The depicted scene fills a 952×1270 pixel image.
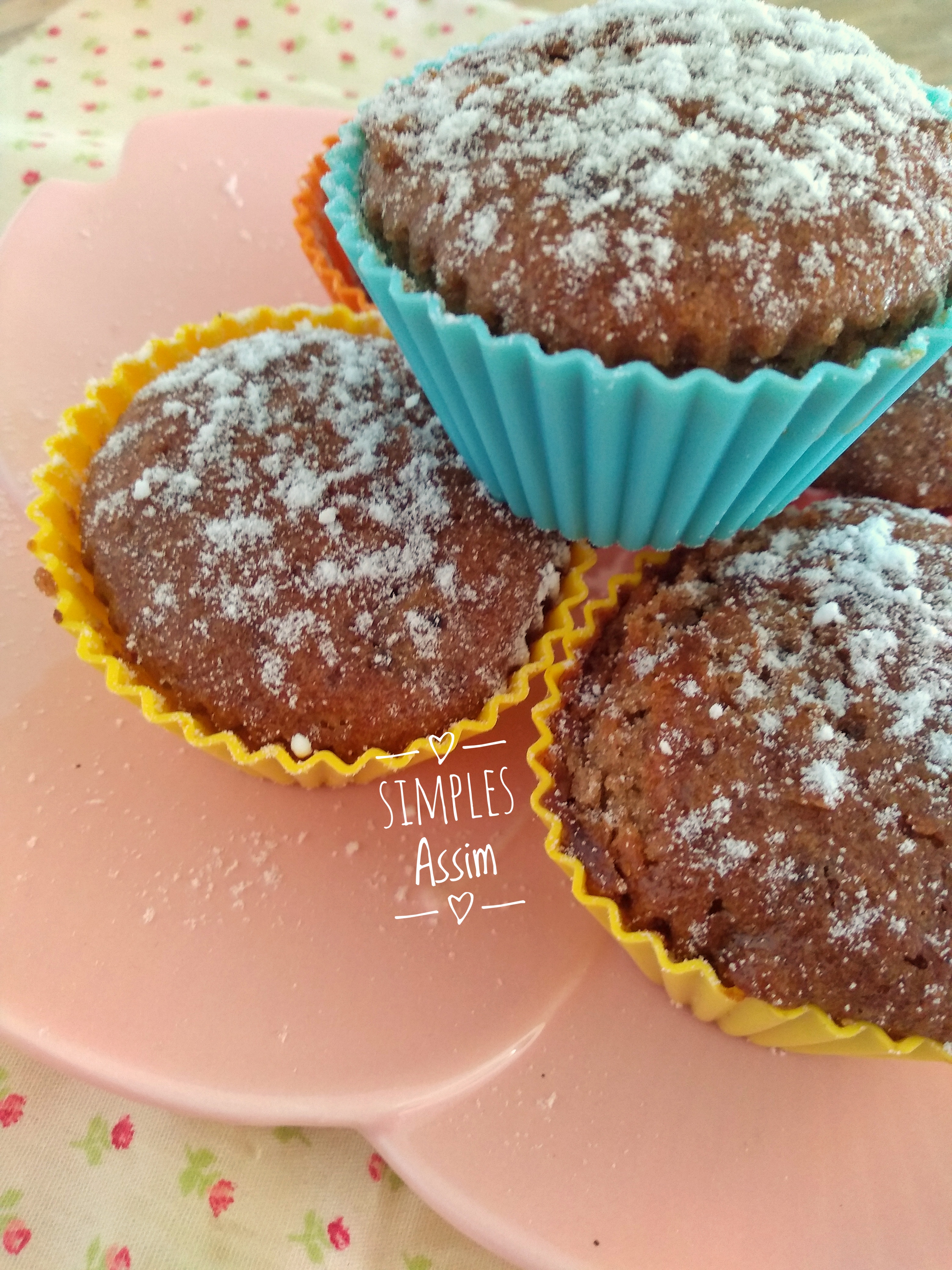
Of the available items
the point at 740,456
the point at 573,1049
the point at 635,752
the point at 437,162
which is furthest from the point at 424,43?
the point at 573,1049

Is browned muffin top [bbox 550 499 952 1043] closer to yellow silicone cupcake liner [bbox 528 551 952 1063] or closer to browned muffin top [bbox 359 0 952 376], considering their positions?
yellow silicone cupcake liner [bbox 528 551 952 1063]

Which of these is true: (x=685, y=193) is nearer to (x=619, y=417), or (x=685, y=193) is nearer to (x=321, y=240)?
(x=619, y=417)

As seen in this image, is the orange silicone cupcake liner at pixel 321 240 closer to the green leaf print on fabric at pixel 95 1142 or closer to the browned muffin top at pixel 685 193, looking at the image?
the browned muffin top at pixel 685 193

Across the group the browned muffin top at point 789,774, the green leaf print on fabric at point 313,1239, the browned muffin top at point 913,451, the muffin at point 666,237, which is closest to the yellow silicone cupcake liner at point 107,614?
the browned muffin top at point 789,774

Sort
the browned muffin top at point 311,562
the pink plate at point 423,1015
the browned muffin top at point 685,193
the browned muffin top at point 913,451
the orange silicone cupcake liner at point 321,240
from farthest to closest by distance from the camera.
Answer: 1. the orange silicone cupcake liner at point 321,240
2. the browned muffin top at point 913,451
3. the browned muffin top at point 311,562
4. the pink plate at point 423,1015
5. the browned muffin top at point 685,193

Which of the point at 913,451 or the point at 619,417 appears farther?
the point at 913,451

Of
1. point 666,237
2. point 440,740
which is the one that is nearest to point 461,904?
point 440,740
